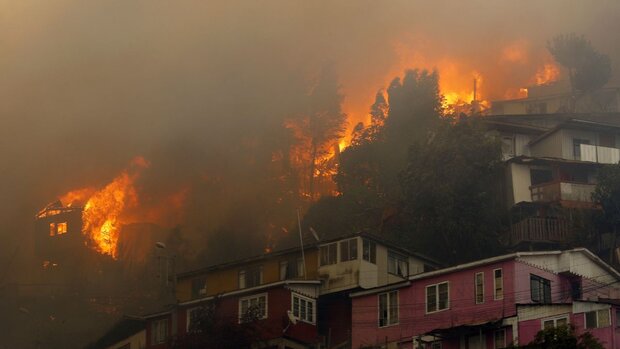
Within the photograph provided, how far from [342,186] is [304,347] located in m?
27.0

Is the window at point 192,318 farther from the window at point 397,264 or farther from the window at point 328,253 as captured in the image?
the window at point 397,264

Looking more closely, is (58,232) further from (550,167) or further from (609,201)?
(609,201)

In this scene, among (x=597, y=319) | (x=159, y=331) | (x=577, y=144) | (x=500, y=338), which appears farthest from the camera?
(x=577, y=144)

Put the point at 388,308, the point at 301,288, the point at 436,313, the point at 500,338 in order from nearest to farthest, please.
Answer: the point at 500,338
the point at 436,313
the point at 388,308
the point at 301,288

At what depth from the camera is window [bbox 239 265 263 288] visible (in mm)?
70125

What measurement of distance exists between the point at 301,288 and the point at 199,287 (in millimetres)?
10351

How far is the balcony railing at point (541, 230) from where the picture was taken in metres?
66.8

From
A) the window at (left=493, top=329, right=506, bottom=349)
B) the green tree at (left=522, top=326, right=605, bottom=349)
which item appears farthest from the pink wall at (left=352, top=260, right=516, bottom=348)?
the green tree at (left=522, top=326, right=605, bottom=349)

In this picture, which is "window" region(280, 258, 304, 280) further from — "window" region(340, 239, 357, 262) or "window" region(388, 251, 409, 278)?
"window" region(388, 251, 409, 278)

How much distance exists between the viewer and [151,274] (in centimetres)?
10419

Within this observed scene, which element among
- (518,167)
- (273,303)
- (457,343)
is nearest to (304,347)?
(273,303)

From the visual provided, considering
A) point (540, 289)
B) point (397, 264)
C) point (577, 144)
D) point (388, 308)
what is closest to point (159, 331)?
point (397, 264)

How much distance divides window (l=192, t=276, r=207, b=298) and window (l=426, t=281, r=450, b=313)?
66.6 ft

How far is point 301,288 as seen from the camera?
65938mm
